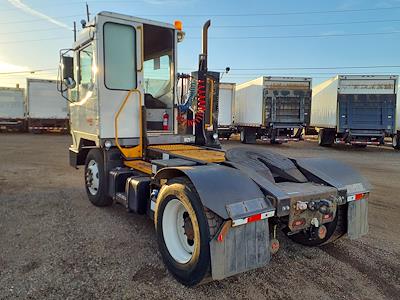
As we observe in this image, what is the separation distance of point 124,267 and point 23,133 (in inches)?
957

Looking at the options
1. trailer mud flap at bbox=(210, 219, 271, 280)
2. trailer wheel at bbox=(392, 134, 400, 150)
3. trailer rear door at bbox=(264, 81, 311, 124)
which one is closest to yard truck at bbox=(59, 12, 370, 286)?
trailer mud flap at bbox=(210, 219, 271, 280)

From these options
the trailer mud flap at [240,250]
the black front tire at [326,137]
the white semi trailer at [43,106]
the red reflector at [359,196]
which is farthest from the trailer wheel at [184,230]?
the white semi trailer at [43,106]

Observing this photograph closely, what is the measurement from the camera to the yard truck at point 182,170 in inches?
115

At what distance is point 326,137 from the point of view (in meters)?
18.7

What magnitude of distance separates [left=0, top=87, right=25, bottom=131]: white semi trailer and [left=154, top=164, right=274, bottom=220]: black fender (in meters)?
25.1

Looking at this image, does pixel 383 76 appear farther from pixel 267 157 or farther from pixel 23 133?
pixel 23 133

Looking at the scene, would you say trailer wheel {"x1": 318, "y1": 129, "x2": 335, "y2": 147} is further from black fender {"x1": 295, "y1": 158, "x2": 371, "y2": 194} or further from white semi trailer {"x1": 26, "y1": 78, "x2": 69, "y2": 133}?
white semi trailer {"x1": 26, "y1": 78, "x2": 69, "y2": 133}

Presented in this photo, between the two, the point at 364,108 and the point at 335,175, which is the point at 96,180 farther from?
the point at 364,108

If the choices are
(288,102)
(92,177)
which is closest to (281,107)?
(288,102)

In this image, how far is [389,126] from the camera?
53.4 ft

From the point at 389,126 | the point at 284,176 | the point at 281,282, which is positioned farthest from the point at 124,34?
the point at 389,126

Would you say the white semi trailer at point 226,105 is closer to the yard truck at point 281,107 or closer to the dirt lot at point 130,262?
the yard truck at point 281,107

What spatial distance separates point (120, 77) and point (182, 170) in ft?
9.02

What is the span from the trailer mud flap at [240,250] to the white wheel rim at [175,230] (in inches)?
27.3
